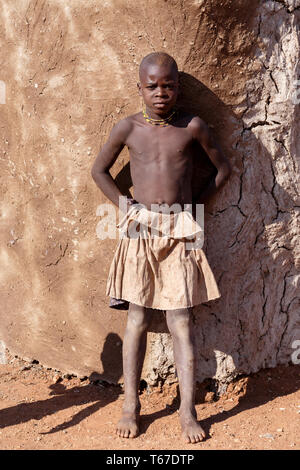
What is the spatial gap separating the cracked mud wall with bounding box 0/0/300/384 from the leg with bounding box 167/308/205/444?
0.86 feet

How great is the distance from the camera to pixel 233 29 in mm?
3008

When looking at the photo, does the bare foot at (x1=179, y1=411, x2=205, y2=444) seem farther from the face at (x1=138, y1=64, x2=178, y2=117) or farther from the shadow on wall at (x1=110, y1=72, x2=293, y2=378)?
the face at (x1=138, y1=64, x2=178, y2=117)

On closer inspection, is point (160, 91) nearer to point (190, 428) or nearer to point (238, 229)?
point (238, 229)

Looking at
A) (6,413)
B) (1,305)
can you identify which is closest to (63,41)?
(1,305)

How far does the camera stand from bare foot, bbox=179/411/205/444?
2932mm

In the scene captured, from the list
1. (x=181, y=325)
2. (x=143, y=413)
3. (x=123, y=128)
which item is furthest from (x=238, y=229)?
(x=143, y=413)

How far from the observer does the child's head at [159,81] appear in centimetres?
280

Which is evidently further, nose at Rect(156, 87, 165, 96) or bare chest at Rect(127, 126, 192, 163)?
bare chest at Rect(127, 126, 192, 163)

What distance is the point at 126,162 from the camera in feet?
10.4

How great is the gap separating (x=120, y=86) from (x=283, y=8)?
92 cm

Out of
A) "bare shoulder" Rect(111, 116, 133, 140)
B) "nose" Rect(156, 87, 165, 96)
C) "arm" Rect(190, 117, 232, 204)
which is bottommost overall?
"arm" Rect(190, 117, 232, 204)

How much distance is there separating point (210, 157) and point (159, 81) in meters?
Result: 0.46

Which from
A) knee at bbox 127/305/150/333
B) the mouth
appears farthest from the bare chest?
knee at bbox 127/305/150/333

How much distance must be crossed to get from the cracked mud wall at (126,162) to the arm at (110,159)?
5.0 inches
